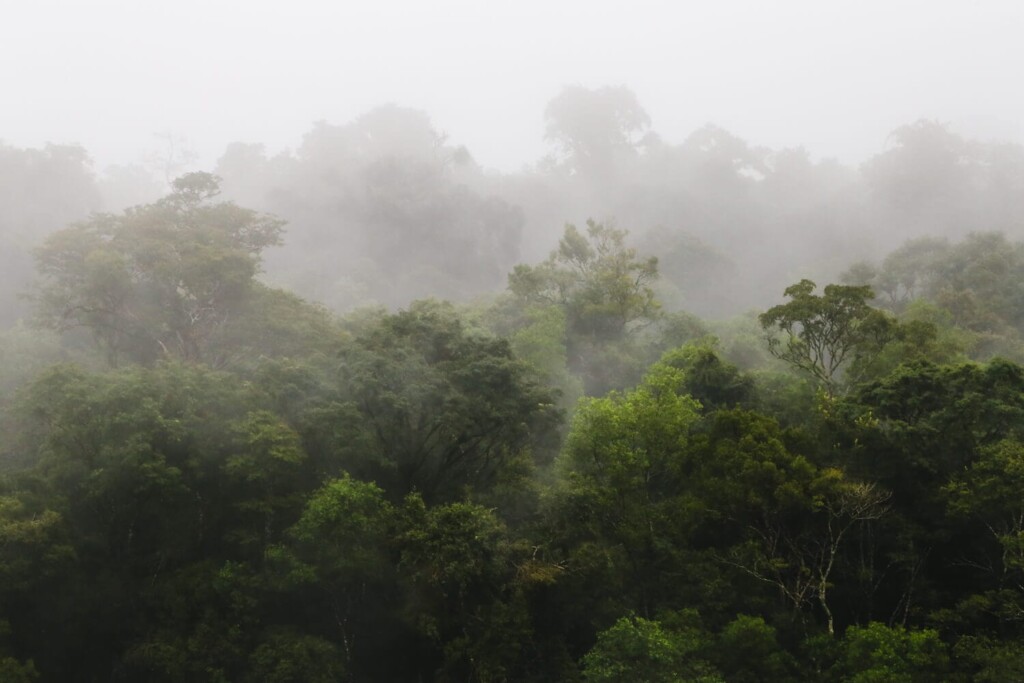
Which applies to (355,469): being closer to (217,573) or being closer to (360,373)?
(360,373)

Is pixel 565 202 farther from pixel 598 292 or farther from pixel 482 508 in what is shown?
pixel 482 508

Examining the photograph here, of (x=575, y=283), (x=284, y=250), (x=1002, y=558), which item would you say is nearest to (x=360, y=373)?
(x=1002, y=558)

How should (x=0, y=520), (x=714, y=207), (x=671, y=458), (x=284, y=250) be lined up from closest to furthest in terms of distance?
(x=0, y=520) → (x=671, y=458) → (x=284, y=250) → (x=714, y=207)

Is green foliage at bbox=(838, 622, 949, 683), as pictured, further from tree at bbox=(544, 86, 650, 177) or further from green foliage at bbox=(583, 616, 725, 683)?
tree at bbox=(544, 86, 650, 177)

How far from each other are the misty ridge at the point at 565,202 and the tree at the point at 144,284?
655 inches

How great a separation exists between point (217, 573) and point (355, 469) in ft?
14.5

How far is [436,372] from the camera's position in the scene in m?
21.3

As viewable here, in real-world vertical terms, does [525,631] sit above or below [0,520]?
below

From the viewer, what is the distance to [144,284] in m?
29.5

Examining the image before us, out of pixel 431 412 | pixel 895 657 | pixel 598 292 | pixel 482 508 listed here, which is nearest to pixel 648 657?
pixel 895 657

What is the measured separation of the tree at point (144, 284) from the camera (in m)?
27.9

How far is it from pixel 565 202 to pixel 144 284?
1833 inches

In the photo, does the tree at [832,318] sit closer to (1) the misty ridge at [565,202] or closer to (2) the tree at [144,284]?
(2) the tree at [144,284]

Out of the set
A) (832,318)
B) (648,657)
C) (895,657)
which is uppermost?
(832,318)
